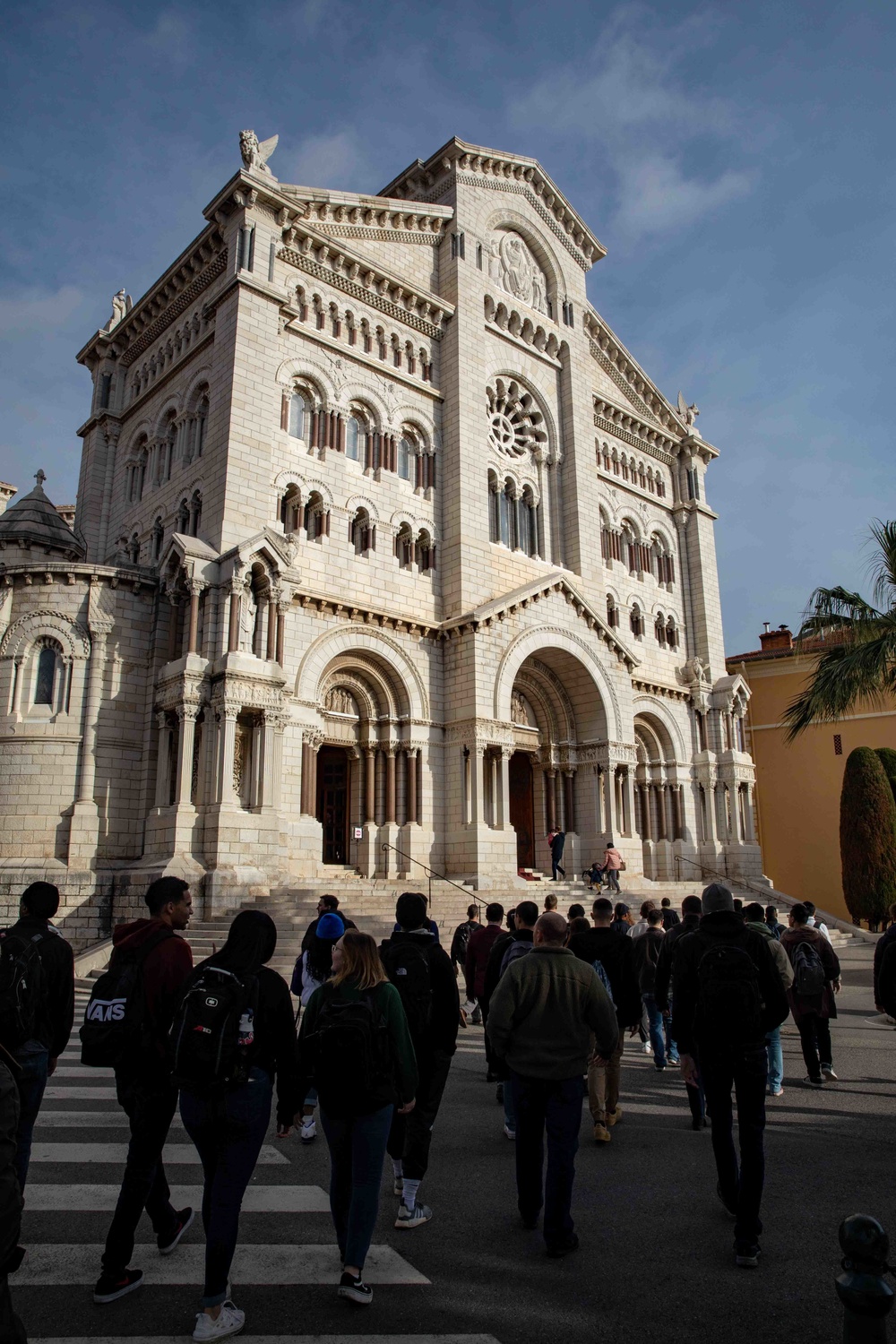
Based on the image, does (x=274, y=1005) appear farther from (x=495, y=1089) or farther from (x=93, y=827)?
(x=93, y=827)

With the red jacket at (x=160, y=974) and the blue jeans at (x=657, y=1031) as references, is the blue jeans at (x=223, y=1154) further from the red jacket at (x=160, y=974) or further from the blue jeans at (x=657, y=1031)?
the blue jeans at (x=657, y=1031)

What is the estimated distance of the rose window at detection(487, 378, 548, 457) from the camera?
30.5 m

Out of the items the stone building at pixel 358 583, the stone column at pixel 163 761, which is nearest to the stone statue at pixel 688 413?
the stone building at pixel 358 583

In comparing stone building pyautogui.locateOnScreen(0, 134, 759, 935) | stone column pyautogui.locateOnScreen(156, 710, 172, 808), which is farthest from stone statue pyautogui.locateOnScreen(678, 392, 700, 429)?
stone column pyautogui.locateOnScreen(156, 710, 172, 808)

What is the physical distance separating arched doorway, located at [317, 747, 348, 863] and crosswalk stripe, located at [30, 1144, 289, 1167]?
56.1 feet

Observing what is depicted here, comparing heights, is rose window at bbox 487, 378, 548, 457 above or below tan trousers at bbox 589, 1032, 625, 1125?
above

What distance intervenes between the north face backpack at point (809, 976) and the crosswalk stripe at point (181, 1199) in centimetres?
576

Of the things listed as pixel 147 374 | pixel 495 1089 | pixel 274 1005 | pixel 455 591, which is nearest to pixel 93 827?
pixel 455 591

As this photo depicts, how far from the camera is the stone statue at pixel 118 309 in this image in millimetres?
30219

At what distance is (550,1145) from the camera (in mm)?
5301

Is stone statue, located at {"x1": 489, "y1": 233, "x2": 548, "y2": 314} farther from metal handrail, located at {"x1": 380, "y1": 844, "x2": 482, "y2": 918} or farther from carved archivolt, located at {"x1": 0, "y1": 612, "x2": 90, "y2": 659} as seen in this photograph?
metal handrail, located at {"x1": 380, "y1": 844, "x2": 482, "y2": 918}

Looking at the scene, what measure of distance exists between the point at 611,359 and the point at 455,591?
620 inches

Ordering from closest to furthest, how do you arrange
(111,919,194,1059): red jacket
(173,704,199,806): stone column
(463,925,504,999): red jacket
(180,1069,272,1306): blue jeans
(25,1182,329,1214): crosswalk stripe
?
1. (180,1069,272,1306): blue jeans
2. (111,919,194,1059): red jacket
3. (25,1182,329,1214): crosswalk stripe
4. (463,925,504,999): red jacket
5. (173,704,199,806): stone column

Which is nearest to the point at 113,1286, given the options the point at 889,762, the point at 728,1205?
the point at 728,1205
